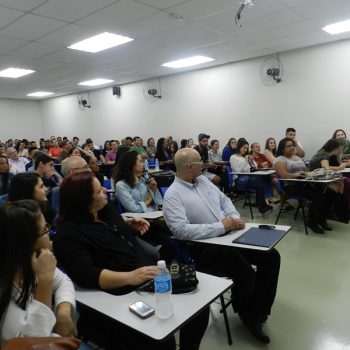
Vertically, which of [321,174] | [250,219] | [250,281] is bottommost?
[250,219]

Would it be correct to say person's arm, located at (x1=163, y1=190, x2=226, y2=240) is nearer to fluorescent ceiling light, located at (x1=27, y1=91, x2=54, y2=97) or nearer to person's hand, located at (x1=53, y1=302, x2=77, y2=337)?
person's hand, located at (x1=53, y1=302, x2=77, y2=337)

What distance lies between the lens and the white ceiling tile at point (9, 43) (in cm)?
459

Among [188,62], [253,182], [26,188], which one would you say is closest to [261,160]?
[253,182]

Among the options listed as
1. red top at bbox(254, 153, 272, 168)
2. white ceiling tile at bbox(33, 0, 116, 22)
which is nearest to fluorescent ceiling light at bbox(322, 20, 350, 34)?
red top at bbox(254, 153, 272, 168)

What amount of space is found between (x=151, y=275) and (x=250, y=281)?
2.58 ft

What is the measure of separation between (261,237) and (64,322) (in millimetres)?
1239

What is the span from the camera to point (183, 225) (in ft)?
6.93

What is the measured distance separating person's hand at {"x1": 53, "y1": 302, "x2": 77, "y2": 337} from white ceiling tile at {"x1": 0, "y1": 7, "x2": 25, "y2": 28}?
3552 mm

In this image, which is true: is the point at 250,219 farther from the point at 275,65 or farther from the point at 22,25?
the point at 22,25

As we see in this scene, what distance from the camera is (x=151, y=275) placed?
58.2 inches

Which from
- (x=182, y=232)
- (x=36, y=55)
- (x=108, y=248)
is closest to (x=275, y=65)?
(x=36, y=55)

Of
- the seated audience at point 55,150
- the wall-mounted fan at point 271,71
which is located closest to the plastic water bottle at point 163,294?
the wall-mounted fan at point 271,71

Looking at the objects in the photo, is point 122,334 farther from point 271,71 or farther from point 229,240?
point 271,71

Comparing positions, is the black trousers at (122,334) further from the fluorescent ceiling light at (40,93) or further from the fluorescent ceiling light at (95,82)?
the fluorescent ceiling light at (40,93)
